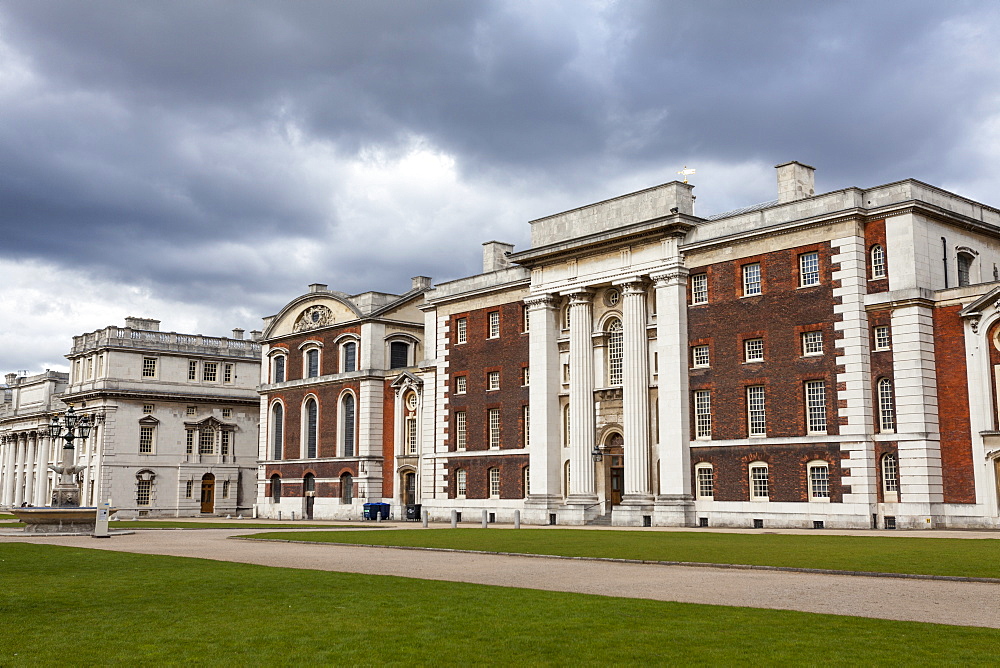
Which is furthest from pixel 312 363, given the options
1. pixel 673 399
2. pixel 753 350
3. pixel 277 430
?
pixel 753 350

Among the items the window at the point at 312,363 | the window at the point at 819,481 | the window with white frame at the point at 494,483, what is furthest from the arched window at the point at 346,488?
the window at the point at 819,481

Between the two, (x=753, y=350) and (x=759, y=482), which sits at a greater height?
(x=753, y=350)

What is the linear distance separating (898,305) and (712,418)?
970cm

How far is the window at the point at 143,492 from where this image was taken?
8462 cm

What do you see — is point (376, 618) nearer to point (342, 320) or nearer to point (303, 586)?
point (303, 586)

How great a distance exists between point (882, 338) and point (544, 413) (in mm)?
17667

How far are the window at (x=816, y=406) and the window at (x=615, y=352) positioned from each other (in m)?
10.2

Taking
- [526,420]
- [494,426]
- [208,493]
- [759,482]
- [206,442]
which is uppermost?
[206,442]

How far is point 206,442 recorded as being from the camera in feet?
290

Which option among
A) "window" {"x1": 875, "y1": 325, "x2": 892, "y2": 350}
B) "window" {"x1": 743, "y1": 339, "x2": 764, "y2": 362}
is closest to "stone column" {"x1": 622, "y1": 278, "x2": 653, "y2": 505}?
"window" {"x1": 743, "y1": 339, "x2": 764, "y2": 362}

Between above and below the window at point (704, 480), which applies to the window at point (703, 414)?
above

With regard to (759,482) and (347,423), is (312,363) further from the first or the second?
(759,482)

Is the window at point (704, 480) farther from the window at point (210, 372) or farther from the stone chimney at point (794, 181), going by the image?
the window at point (210, 372)

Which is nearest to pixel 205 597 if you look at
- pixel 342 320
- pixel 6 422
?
pixel 342 320
